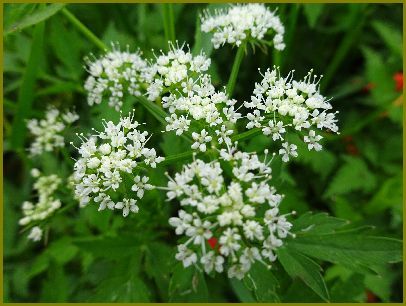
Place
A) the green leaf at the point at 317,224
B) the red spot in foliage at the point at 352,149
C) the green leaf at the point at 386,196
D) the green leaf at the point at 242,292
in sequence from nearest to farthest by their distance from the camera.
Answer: the green leaf at the point at 317,224
the green leaf at the point at 242,292
the green leaf at the point at 386,196
the red spot in foliage at the point at 352,149

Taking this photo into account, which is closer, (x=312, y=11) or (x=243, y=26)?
(x=243, y=26)

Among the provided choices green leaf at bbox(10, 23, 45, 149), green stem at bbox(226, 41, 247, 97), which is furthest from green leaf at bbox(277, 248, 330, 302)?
green leaf at bbox(10, 23, 45, 149)

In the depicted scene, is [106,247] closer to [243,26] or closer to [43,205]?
[43,205]

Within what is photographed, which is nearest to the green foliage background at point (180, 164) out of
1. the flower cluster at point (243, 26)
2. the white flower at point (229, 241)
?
the flower cluster at point (243, 26)

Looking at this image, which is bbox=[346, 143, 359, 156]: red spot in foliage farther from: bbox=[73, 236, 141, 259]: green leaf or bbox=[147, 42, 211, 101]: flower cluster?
bbox=[73, 236, 141, 259]: green leaf

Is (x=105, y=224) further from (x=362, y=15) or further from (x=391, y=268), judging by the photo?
(x=362, y=15)

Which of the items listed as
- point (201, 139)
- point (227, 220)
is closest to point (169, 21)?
point (201, 139)

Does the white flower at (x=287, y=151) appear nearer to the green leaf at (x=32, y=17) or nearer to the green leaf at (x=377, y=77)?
the green leaf at (x=32, y=17)
